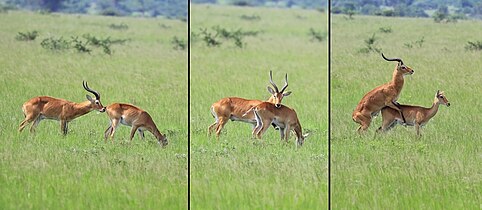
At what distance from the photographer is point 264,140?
7684mm

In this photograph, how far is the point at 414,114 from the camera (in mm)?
7477

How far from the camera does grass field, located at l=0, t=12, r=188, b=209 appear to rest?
761 cm

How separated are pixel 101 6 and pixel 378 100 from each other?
6.11 ft

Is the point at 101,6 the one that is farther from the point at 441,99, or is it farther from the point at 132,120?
the point at 441,99

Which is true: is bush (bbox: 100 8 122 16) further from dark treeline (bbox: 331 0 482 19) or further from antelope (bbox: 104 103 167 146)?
dark treeline (bbox: 331 0 482 19)

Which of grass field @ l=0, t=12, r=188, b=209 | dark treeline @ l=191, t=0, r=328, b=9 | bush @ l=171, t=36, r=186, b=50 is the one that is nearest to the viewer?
grass field @ l=0, t=12, r=188, b=209

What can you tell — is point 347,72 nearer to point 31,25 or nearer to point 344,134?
point 344,134

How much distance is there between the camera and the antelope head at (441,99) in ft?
24.5

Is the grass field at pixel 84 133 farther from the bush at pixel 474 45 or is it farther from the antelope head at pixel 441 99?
the bush at pixel 474 45

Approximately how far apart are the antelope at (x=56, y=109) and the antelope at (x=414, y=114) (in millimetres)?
1793

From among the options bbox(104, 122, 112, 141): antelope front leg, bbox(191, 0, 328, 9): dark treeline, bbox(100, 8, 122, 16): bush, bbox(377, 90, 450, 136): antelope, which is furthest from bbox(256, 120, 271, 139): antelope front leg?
bbox(191, 0, 328, 9): dark treeline

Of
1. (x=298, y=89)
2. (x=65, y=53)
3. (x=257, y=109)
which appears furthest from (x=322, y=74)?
(x=65, y=53)

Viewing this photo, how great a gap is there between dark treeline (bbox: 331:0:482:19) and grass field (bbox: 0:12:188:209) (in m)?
1.19

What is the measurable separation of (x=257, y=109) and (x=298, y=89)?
2.11 feet
